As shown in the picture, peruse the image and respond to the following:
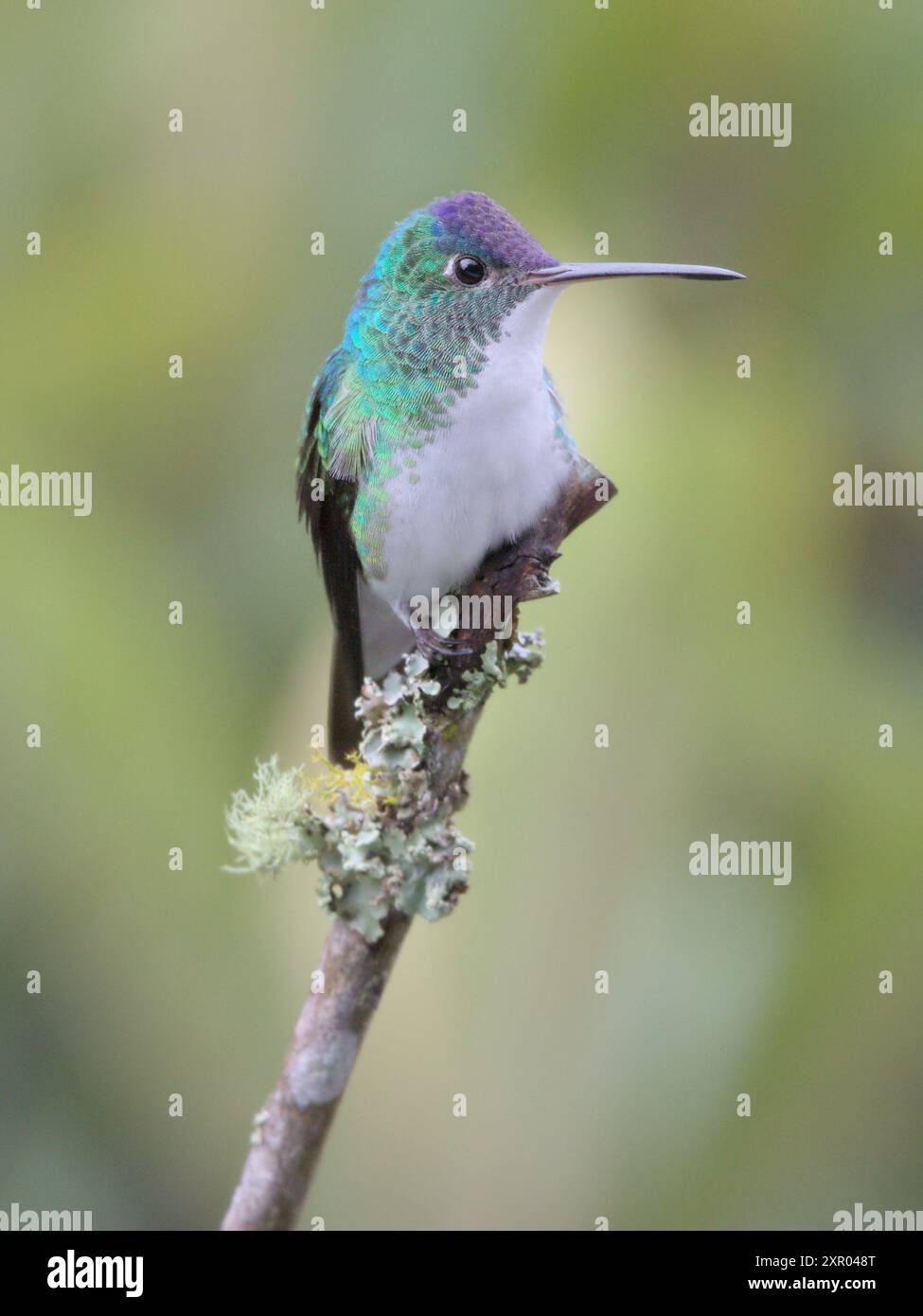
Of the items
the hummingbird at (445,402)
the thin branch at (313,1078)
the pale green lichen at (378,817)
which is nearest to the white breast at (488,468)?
the hummingbird at (445,402)

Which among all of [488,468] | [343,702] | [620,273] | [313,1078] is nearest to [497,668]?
[488,468]

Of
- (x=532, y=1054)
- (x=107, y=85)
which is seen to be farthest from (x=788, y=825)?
(x=107, y=85)

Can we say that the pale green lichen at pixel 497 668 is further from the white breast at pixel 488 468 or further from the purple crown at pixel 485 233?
the purple crown at pixel 485 233

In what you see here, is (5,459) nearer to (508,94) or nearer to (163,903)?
(163,903)

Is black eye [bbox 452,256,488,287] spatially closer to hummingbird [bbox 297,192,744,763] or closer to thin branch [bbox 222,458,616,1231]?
hummingbird [bbox 297,192,744,763]

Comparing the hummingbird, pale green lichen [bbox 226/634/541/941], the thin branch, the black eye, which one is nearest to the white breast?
the hummingbird

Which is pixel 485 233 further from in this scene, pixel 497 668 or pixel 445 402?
pixel 497 668
